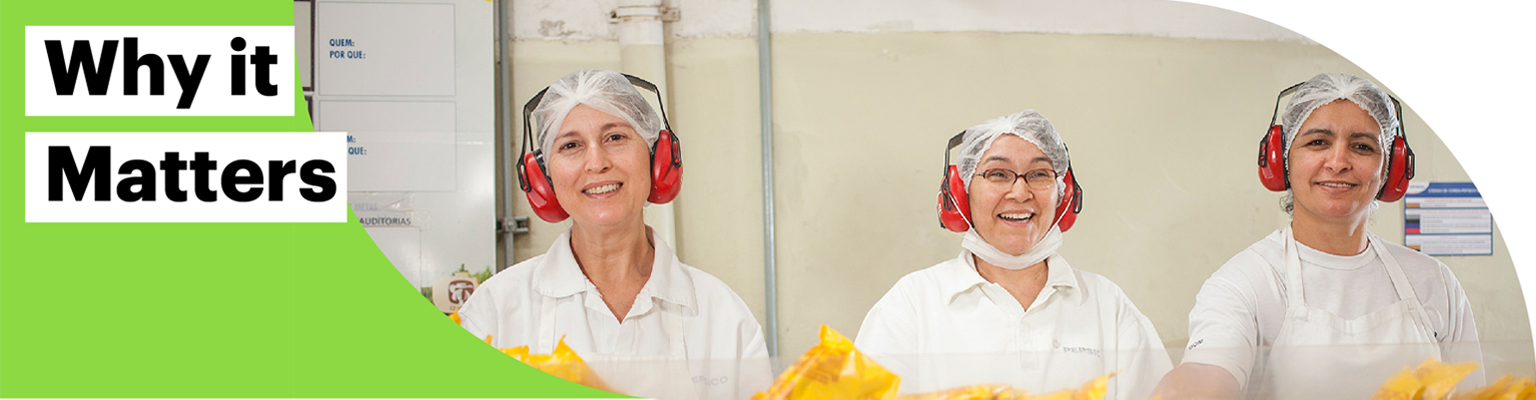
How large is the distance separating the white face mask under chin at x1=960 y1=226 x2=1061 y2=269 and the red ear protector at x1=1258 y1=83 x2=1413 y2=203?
531 mm

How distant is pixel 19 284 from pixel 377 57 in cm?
72

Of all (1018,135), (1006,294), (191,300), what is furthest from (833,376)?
(191,300)

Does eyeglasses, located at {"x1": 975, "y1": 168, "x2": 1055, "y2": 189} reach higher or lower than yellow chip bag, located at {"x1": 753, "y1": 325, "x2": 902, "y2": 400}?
higher

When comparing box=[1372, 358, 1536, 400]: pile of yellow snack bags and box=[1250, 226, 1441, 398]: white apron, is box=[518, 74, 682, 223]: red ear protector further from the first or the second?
box=[1372, 358, 1536, 400]: pile of yellow snack bags

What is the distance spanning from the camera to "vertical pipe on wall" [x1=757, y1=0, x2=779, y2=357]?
188cm

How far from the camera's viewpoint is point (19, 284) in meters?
1.60

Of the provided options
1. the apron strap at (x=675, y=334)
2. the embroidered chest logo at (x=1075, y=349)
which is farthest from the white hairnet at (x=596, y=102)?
the embroidered chest logo at (x=1075, y=349)

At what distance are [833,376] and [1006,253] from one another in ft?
1.48

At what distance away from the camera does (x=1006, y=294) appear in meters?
1.92

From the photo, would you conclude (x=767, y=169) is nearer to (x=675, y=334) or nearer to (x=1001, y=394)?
(x=675, y=334)

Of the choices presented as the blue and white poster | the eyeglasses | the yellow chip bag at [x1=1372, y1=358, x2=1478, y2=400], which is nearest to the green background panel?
the eyeglasses

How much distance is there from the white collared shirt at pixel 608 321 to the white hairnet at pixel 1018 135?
597 mm

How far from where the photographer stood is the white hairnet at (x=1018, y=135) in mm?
1903

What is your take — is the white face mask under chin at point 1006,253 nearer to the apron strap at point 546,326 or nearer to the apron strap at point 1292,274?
the apron strap at point 1292,274
